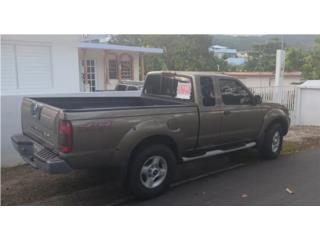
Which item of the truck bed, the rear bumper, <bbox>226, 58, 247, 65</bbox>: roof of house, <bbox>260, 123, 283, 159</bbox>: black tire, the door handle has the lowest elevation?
<bbox>260, 123, 283, 159</bbox>: black tire

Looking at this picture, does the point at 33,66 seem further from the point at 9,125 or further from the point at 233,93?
the point at 233,93

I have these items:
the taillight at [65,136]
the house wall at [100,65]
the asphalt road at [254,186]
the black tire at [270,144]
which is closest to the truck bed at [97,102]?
the taillight at [65,136]

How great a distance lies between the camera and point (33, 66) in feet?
30.9

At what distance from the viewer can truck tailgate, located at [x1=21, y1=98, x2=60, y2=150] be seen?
4.34m

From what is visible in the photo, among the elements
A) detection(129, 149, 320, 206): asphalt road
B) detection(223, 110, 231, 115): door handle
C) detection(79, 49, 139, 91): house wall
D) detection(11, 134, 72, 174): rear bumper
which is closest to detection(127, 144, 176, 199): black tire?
detection(129, 149, 320, 206): asphalt road

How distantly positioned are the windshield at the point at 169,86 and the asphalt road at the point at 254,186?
5.15 ft

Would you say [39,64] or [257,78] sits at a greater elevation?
[39,64]

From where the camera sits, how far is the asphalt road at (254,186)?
16.0 ft

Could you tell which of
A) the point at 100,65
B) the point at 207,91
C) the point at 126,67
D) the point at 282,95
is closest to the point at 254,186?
the point at 207,91

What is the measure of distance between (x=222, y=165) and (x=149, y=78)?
7.68 feet

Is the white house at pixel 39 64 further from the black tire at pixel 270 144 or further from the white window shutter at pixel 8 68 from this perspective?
the black tire at pixel 270 144

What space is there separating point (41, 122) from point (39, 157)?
1.74 feet

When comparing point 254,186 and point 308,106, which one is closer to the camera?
point 254,186

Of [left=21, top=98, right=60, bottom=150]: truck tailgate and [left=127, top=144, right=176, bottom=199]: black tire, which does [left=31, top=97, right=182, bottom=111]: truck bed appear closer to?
[left=21, top=98, right=60, bottom=150]: truck tailgate
